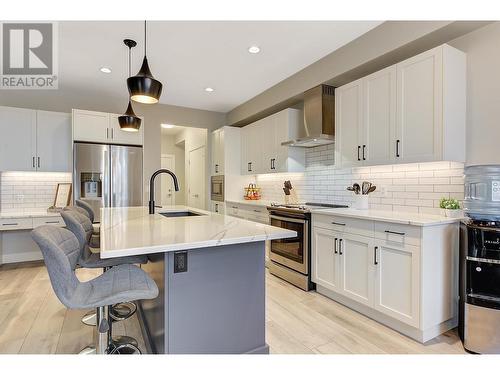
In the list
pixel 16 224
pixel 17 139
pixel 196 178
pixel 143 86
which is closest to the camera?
pixel 143 86

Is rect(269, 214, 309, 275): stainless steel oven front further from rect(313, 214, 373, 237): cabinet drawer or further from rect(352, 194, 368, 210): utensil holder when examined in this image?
rect(352, 194, 368, 210): utensil holder

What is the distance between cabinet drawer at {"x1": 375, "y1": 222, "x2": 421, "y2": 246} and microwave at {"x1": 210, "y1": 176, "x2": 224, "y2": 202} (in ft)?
11.0

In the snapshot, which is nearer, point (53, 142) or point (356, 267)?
point (356, 267)

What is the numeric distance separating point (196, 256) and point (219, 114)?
4.59 meters

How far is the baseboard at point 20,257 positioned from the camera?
Result: 4.21m

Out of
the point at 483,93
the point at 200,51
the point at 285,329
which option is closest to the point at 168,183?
the point at 200,51

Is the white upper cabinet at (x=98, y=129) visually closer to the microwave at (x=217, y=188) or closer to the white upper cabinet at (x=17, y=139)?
the white upper cabinet at (x=17, y=139)

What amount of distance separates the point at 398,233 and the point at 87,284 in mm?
2220

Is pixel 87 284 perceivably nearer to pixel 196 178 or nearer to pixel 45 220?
pixel 45 220

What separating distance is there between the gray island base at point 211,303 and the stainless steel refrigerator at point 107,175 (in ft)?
9.36

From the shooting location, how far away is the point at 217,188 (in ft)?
18.0
